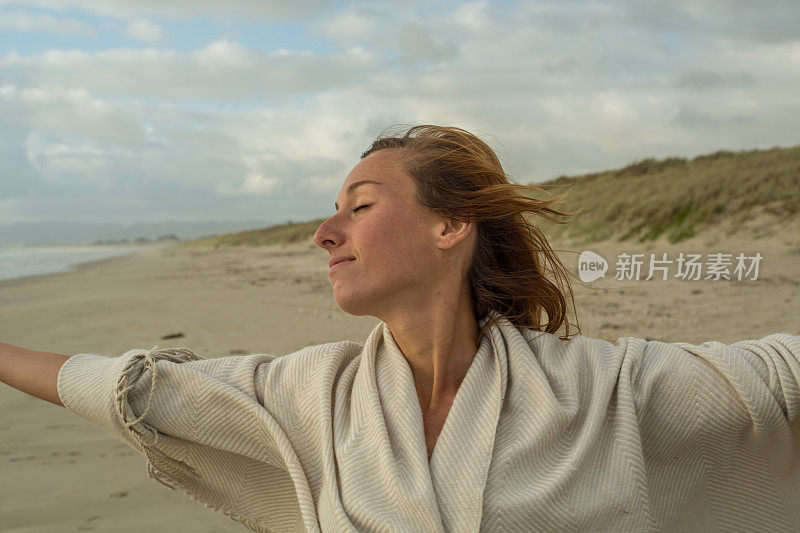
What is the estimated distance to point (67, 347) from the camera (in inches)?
269

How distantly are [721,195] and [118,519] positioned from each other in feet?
49.4

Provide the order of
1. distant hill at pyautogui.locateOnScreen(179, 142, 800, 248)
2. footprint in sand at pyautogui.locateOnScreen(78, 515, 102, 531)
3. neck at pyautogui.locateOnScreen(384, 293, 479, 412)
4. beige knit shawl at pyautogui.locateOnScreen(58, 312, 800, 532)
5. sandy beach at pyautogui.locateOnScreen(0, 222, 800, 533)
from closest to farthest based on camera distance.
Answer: beige knit shawl at pyautogui.locateOnScreen(58, 312, 800, 532)
neck at pyautogui.locateOnScreen(384, 293, 479, 412)
footprint in sand at pyautogui.locateOnScreen(78, 515, 102, 531)
sandy beach at pyautogui.locateOnScreen(0, 222, 800, 533)
distant hill at pyautogui.locateOnScreen(179, 142, 800, 248)

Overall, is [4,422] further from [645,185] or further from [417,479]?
[645,185]

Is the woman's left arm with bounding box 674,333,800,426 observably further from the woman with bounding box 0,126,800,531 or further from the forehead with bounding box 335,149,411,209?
the forehead with bounding box 335,149,411,209

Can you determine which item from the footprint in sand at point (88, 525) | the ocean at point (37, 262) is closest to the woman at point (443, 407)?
the footprint in sand at point (88, 525)

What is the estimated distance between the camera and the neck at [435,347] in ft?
6.89

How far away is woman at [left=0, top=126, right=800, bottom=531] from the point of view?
188cm

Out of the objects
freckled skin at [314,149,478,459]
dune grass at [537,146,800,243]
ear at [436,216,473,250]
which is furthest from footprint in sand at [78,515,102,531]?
dune grass at [537,146,800,243]

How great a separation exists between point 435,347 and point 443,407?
0.63 feet

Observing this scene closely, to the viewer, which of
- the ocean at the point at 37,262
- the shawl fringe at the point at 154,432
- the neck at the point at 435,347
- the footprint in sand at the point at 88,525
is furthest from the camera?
the ocean at the point at 37,262

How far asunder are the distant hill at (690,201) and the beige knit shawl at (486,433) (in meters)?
7.57

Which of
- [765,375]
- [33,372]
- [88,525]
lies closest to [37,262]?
[88,525]

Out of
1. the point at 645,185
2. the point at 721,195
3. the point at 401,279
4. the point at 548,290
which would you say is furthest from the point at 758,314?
the point at 645,185

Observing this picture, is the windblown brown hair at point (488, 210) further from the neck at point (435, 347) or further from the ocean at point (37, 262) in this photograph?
the ocean at point (37, 262)
